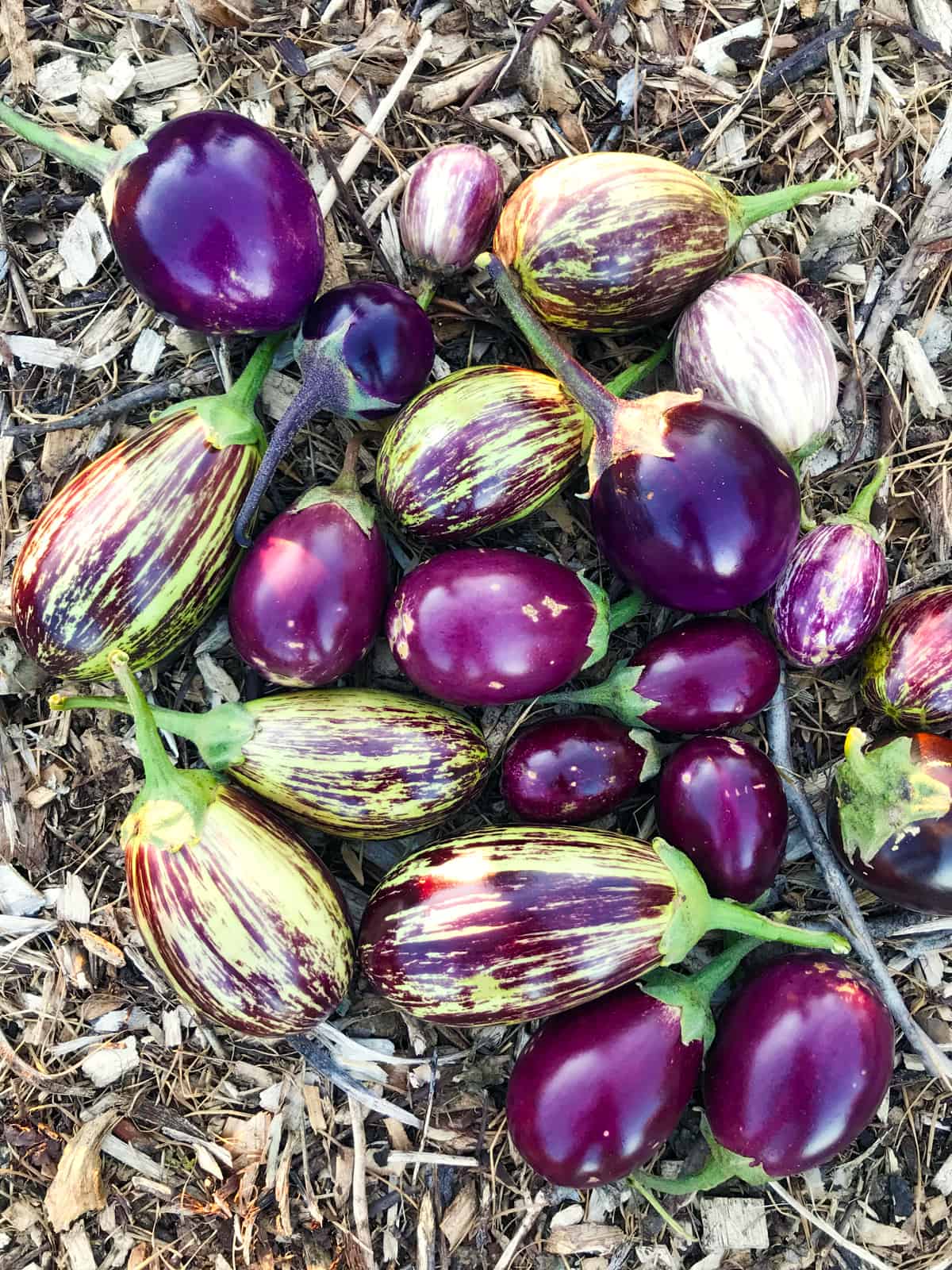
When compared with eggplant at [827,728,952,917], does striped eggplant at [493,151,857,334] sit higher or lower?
higher

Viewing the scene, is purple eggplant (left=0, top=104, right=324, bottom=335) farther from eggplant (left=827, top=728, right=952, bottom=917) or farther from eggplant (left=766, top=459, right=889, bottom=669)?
eggplant (left=827, top=728, right=952, bottom=917)

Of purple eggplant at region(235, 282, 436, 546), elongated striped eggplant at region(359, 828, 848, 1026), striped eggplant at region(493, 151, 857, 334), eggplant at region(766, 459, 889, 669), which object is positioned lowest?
elongated striped eggplant at region(359, 828, 848, 1026)

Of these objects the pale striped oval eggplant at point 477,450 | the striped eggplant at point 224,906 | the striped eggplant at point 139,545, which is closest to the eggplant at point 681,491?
the pale striped oval eggplant at point 477,450

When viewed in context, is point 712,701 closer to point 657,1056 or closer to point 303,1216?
point 657,1056

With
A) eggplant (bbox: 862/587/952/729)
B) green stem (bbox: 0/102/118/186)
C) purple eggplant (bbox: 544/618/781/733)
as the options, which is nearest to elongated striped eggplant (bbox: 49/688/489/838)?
purple eggplant (bbox: 544/618/781/733)

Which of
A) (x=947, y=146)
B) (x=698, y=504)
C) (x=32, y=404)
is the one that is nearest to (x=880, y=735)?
(x=698, y=504)

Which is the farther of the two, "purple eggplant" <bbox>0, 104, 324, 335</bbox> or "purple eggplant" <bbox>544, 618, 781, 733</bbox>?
"purple eggplant" <bbox>544, 618, 781, 733</bbox>

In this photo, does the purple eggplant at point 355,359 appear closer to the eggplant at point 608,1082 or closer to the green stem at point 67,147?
the green stem at point 67,147
